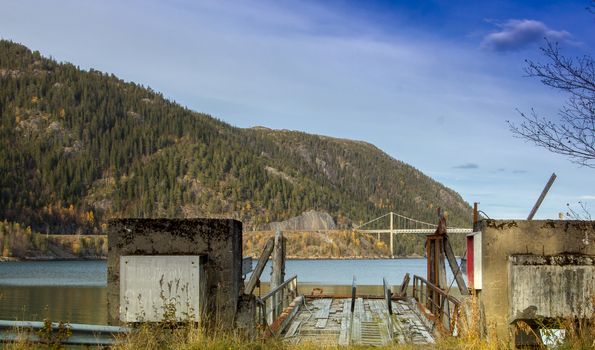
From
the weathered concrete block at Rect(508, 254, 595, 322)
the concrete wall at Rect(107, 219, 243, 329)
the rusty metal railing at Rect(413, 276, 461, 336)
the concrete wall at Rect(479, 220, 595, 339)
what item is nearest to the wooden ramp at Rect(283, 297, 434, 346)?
the rusty metal railing at Rect(413, 276, 461, 336)

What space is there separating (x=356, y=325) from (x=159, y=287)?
535 cm

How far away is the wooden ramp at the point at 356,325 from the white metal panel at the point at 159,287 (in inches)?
75.6

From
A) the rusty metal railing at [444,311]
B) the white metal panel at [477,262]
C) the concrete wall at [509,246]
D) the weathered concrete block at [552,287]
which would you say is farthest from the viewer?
the rusty metal railing at [444,311]

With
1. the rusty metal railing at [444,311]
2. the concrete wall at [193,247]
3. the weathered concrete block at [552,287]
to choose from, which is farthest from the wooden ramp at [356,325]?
the weathered concrete block at [552,287]

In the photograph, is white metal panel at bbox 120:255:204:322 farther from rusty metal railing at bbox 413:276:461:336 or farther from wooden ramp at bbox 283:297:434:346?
rusty metal railing at bbox 413:276:461:336

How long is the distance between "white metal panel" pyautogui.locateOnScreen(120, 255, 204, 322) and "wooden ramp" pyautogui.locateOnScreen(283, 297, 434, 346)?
192 centimetres

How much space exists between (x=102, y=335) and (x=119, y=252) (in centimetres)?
123

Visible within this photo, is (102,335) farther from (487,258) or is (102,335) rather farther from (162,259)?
(487,258)

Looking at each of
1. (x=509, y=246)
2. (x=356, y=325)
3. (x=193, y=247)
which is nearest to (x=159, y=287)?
(x=193, y=247)

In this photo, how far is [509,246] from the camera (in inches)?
411

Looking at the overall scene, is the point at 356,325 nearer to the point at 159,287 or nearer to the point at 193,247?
the point at 193,247

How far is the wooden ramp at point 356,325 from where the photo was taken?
1201cm

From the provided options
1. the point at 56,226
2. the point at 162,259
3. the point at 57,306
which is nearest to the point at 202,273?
the point at 162,259

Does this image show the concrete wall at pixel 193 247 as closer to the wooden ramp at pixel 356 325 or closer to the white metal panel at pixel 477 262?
the wooden ramp at pixel 356 325
